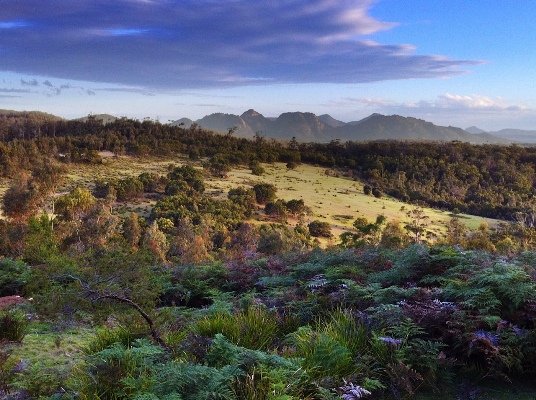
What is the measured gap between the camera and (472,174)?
94000mm

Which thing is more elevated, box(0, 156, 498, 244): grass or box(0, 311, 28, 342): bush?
box(0, 311, 28, 342): bush

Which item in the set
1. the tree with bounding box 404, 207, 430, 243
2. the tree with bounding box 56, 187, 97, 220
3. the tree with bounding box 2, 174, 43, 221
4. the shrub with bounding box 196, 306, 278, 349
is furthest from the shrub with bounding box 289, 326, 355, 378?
the tree with bounding box 404, 207, 430, 243

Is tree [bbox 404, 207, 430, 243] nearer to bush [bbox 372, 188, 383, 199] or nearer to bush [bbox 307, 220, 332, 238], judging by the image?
bush [bbox 307, 220, 332, 238]

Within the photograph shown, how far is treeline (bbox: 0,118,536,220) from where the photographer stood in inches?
3292

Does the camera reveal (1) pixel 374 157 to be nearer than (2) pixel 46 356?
No

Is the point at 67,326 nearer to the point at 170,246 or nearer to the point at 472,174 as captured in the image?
the point at 170,246

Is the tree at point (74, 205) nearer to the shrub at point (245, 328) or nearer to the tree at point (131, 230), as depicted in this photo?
the tree at point (131, 230)

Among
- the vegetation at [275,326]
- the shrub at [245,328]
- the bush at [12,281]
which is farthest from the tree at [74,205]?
the shrub at [245,328]

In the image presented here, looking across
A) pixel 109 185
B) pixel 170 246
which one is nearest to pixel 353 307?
pixel 170 246

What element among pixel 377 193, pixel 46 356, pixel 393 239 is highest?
pixel 46 356

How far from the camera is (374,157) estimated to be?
107812 millimetres

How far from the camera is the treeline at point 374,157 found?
83.6m

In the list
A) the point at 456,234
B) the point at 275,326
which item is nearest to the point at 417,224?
the point at 456,234

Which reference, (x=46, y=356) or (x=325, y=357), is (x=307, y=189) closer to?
(x=46, y=356)
